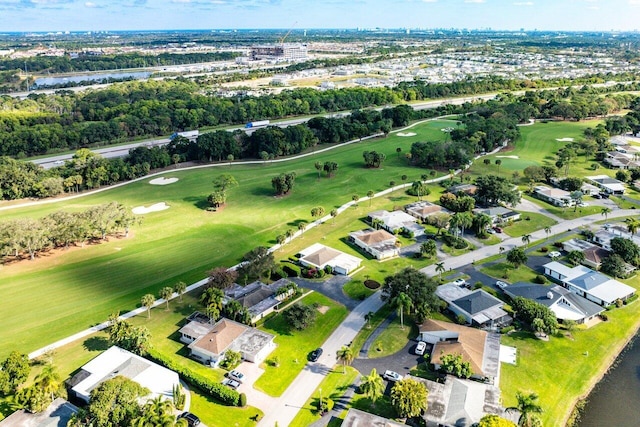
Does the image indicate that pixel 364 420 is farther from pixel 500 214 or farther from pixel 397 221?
pixel 500 214

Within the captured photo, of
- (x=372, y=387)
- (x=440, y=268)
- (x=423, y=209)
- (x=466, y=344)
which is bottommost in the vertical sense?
(x=466, y=344)

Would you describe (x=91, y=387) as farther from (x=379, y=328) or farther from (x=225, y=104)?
(x=225, y=104)

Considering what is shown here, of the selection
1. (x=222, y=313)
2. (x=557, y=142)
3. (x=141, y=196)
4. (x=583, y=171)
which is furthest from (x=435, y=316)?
(x=557, y=142)

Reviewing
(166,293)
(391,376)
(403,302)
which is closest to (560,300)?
(403,302)

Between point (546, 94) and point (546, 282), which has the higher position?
point (546, 94)

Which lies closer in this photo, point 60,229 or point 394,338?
point 394,338

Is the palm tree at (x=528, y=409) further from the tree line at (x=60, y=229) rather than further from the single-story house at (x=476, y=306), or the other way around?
the tree line at (x=60, y=229)
